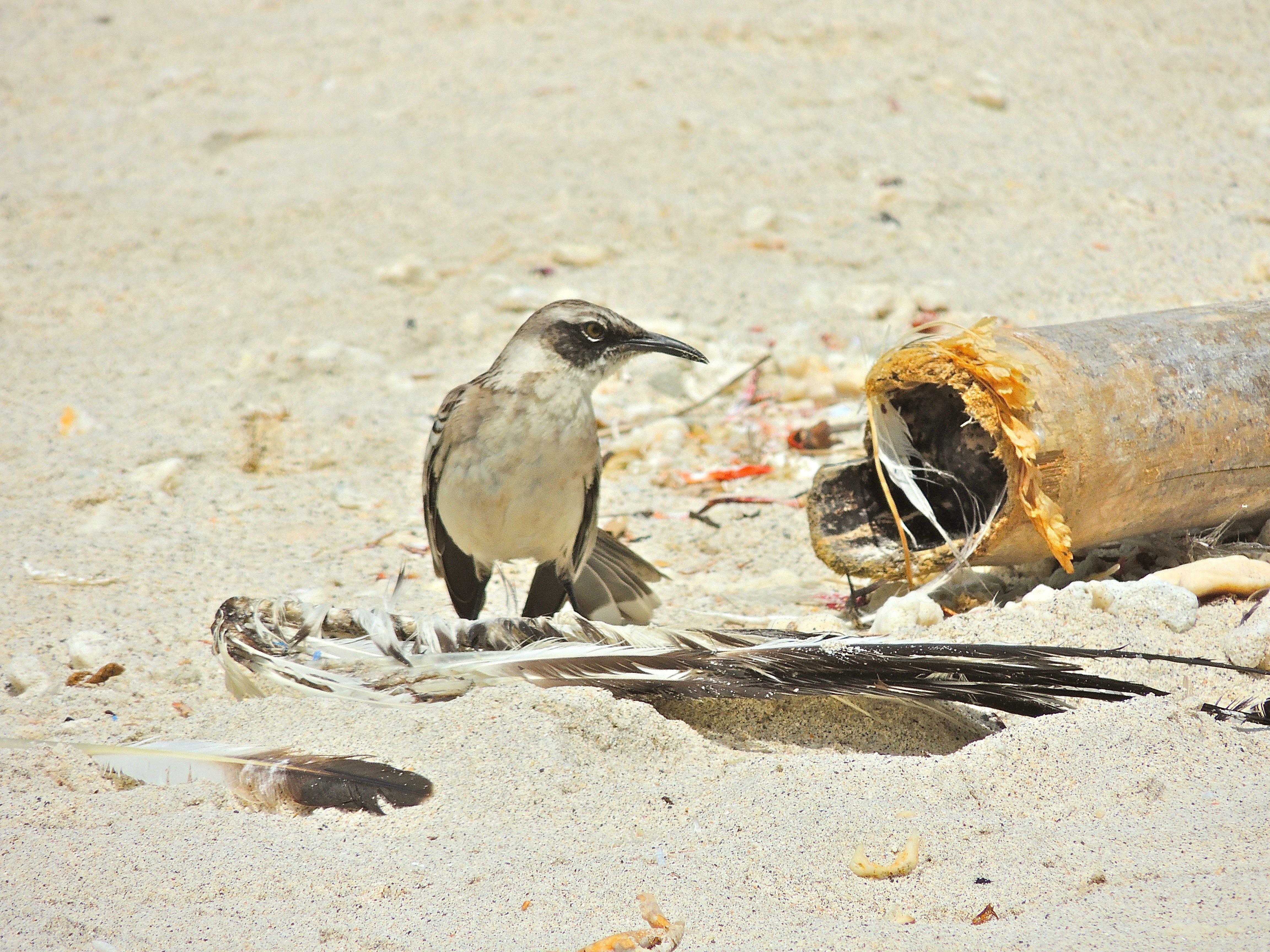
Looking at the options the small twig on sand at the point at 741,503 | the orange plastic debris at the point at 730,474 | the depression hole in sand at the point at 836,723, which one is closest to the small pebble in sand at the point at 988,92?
the orange plastic debris at the point at 730,474

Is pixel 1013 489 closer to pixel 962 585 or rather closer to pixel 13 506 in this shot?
pixel 962 585

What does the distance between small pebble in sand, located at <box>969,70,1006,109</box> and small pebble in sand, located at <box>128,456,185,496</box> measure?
640 cm

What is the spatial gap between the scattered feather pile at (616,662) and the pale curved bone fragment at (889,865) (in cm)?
57

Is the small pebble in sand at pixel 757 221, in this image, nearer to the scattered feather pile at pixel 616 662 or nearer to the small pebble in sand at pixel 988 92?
the small pebble in sand at pixel 988 92

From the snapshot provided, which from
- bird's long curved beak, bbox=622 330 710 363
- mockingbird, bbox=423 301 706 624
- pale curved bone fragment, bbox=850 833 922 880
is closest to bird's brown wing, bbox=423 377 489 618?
mockingbird, bbox=423 301 706 624

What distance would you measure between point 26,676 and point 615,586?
199 cm

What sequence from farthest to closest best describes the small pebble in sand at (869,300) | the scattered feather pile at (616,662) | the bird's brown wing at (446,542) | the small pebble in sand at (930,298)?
1. the small pebble in sand at (869,300)
2. the small pebble in sand at (930,298)
3. the bird's brown wing at (446,542)
4. the scattered feather pile at (616,662)

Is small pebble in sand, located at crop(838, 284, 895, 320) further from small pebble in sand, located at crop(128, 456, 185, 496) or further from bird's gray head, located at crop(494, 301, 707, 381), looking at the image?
small pebble in sand, located at crop(128, 456, 185, 496)

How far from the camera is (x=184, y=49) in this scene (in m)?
10.0

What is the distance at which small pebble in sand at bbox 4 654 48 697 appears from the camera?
346 cm

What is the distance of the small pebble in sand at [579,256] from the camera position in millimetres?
7039

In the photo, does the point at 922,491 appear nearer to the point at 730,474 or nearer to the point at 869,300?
the point at 730,474

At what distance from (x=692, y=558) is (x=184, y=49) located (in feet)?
26.2

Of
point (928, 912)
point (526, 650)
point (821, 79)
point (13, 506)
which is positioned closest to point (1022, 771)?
point (928, 912)
